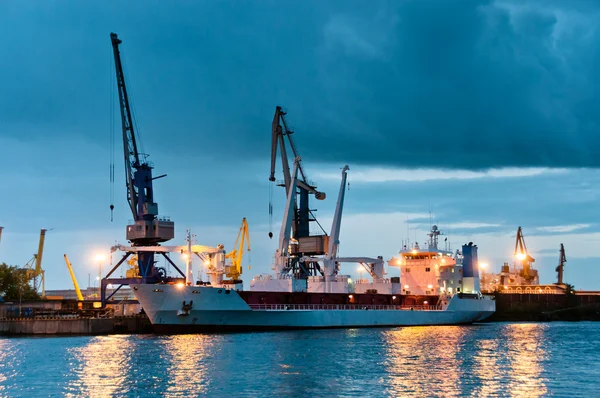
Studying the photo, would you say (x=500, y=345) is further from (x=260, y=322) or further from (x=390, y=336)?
(x=260, y=322)

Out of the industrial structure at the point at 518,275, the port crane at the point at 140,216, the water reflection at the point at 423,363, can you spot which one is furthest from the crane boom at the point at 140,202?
the industrial structure at the point at 518,275

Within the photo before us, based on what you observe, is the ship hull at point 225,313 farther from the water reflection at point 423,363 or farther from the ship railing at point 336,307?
the water reflection at point 423,363

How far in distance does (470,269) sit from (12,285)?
62.8 m

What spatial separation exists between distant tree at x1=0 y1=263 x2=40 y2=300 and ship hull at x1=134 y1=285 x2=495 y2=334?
44595mm

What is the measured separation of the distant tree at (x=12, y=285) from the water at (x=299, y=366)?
4075 cm

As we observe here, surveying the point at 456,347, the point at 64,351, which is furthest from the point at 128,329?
the point at 456,347

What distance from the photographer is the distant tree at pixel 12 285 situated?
11106 centimetres

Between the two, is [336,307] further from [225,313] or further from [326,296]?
[225,313]

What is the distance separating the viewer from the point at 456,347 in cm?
6256

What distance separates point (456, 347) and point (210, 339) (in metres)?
20.0

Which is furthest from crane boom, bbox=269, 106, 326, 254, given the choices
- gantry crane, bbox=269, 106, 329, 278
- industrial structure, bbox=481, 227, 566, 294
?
industrial structure, bbox=481, 227, 566, 294

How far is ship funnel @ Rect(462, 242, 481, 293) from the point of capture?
96.6 meters

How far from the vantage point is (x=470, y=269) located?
96750mm

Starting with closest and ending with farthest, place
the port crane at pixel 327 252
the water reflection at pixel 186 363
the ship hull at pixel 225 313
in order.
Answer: the water reflection at pixel 186 363, the ship hull at pixel 225 313, the port crane at pixel 327 252
